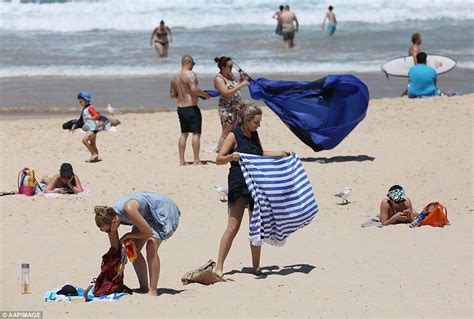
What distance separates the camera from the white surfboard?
17.9 meters

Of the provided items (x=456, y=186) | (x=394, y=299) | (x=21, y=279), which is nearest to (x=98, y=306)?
(x=21, y=279)

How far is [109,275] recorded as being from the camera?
769cm

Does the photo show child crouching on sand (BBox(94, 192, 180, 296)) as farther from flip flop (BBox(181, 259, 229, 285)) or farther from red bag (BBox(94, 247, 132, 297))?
flip flop (BBox(181, 259, 229, 285))

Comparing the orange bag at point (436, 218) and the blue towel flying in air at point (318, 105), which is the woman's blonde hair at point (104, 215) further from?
the blue towel flying in air at point (318, 105)

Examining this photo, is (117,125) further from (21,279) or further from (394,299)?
(394,299)

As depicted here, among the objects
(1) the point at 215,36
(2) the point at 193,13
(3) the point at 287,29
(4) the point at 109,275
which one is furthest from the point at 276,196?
(2) the point at 193,13

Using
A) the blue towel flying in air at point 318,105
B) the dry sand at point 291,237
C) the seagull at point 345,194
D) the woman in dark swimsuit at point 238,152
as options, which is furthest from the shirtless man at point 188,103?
the woman in dark swimsuit at point 238,152

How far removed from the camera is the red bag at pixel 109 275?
25.2 ft

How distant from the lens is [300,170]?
8.27 meters

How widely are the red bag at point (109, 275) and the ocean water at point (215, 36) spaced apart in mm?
13283

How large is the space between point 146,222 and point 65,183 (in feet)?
13.5

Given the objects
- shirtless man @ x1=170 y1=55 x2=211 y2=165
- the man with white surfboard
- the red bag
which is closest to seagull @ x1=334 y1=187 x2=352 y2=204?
shirtless man @ x1=170 y1=55 x2=211 y2=165

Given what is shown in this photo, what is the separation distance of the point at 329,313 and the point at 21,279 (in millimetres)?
2459

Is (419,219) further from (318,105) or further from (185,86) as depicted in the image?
(185,86)
